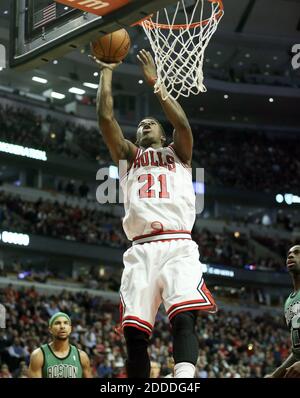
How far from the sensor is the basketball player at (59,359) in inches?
275

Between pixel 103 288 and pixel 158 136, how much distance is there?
20.2 meters

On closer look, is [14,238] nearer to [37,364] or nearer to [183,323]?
[37,364]

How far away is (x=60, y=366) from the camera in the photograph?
7023 mm

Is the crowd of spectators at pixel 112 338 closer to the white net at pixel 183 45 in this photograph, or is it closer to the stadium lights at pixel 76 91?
the white net at pixel 183 45

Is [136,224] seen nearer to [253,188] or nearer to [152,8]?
[152,8]

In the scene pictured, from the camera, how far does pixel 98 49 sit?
5.78 meters

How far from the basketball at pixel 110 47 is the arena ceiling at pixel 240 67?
22.1 m

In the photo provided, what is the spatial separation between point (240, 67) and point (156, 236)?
29.5m

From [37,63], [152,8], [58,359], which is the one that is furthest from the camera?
[58,359]

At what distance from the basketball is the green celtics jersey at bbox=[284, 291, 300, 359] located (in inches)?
101

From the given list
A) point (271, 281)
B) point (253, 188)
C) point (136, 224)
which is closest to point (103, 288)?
point (271, 281)

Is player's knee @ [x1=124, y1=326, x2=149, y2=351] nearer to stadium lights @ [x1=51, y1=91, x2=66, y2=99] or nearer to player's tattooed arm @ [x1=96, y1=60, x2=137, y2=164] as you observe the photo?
player's tattooed arm @ [x1=96, y1=60, x2=137, y2=164]

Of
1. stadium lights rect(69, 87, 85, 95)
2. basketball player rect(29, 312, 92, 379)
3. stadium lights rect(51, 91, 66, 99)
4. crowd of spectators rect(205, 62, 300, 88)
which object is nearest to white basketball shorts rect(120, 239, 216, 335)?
basketball player rect(29, 312, 92, 379)

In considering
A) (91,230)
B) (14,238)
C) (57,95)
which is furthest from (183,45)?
(57,95)
